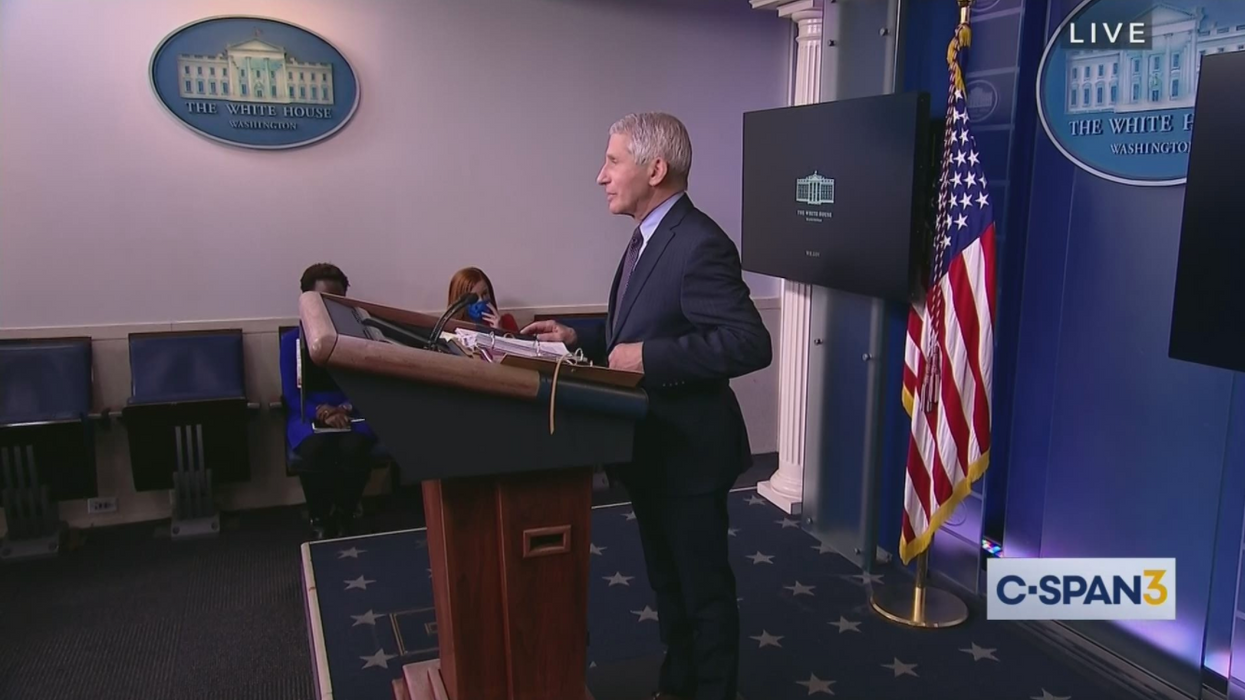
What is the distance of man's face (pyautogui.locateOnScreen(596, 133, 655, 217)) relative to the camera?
2.08 metres

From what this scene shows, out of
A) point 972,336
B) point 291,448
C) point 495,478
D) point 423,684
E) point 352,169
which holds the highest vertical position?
point 352,169

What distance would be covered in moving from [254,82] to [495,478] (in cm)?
310

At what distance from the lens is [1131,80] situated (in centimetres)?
268

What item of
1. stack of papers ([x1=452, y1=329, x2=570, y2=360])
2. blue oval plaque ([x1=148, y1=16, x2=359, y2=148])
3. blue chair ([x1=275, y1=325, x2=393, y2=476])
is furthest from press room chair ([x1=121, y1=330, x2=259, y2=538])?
stack of papers ([x1=452, y1=329, x2=570, y2=360])

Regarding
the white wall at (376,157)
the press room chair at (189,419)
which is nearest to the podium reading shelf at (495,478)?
the press room chair at (189,419)

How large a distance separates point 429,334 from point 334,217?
2.51 metres

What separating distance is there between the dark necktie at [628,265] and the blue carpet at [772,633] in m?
1.13

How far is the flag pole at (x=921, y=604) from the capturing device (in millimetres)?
3141

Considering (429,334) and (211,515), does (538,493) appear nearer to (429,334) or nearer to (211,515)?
(429,334)

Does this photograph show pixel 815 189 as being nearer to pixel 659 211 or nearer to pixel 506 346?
pixel 659 211

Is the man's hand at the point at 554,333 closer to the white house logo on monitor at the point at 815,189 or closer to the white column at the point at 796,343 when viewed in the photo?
the white house logo on monitor at the point at 815,189

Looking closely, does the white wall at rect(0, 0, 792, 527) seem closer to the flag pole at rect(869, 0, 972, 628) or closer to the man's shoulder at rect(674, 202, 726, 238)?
the flag pole at rect(869, 0, 972, 628)

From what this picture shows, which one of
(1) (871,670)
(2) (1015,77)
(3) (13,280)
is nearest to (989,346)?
(2) (1015,77)

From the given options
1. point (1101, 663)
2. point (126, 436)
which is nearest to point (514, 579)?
point (1101, 663)
